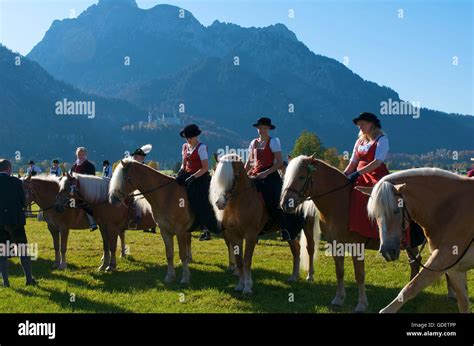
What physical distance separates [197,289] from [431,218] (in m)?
5.14

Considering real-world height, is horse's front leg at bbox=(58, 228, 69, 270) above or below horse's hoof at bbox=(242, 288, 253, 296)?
above

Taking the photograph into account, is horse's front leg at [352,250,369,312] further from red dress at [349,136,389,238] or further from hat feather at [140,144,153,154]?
hat feather at [140,144,153,154]

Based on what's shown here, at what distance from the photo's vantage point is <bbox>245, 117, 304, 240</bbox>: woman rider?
9.05 m

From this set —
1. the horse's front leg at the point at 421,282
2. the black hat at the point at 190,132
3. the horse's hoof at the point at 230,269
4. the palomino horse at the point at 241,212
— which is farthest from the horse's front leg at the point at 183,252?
the horse's front leg at the point at 421,282

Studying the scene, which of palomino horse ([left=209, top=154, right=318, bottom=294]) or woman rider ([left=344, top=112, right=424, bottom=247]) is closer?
woman rider ([left=344, top=112, right=424, bottom=247])

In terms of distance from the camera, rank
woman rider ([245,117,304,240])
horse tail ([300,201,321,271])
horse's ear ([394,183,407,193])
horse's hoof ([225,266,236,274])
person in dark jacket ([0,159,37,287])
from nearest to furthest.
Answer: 1. horse's ear ([394,183,407,193])
2. woman rider ([245,117,304,240])
3. person in dark jacket ([0,159,37,287])
4. horse tail ([300,201,321,271])
5. horse's hoof ([225,266,236,274])

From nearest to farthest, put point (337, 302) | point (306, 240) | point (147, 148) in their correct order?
point (337, 302)
point (306, 240)
point (147, 148)

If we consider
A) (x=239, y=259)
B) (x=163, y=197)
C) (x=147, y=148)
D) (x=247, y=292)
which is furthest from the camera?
Result: (x=147, y=148)

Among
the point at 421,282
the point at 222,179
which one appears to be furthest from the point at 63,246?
the point at 421,282

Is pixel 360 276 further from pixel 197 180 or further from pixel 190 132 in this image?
pixel 190 132

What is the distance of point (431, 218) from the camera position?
19.9 ft

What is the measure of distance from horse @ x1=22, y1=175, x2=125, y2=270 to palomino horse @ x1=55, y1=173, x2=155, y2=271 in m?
0.33

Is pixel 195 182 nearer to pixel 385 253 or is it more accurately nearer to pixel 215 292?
pixel 215 292

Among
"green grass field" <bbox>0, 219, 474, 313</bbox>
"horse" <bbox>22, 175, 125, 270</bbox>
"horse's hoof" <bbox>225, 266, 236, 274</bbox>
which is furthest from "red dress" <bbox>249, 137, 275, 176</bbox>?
"horse" <bbox>22, 175, 125, 270</bbox>
